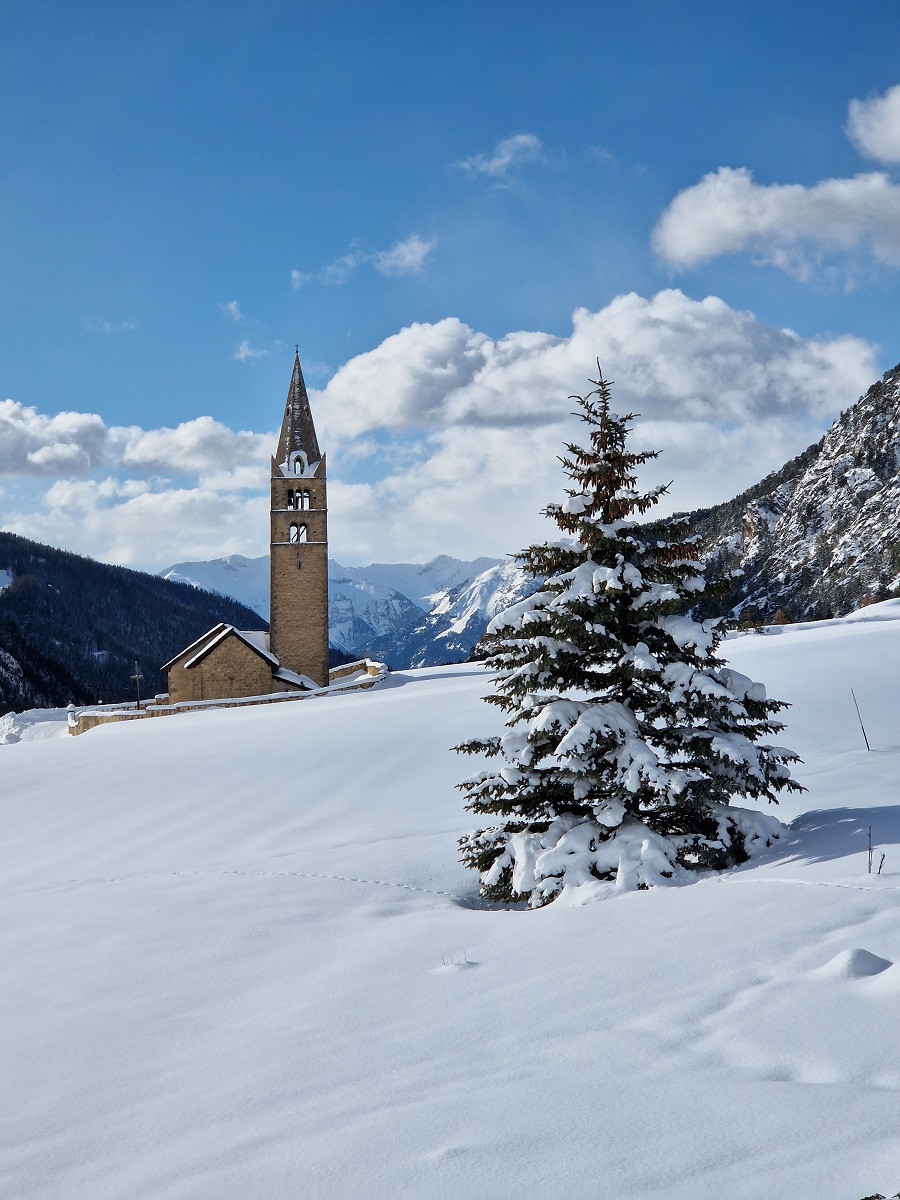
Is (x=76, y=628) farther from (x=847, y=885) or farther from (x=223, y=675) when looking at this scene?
(x=847, y=885)

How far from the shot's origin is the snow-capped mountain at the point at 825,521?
444 ft

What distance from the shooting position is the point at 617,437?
→ 389 inches

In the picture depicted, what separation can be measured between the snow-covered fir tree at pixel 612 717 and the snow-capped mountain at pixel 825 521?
119 metres

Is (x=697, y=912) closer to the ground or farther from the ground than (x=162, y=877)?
farther from the ground

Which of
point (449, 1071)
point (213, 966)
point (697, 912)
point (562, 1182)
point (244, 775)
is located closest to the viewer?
point (562, 1182)

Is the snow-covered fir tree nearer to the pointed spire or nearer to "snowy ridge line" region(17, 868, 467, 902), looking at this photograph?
"snowy ridge line" region(17, 868, 467, 902)

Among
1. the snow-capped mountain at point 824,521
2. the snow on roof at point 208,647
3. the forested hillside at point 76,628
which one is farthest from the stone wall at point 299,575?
the snow-capped mountain at point 824,521

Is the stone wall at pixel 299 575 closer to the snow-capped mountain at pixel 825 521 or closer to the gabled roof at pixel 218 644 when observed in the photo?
the gabled roof at pixel 218 644

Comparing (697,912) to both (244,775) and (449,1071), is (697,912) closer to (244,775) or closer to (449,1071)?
(449,1071)

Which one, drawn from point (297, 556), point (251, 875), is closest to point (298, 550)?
point (297, 556)

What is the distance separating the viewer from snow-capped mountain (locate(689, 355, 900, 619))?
135 m

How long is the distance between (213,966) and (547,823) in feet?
13.4

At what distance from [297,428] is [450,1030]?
162ft

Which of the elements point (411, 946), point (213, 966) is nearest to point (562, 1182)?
point (411, 946)
